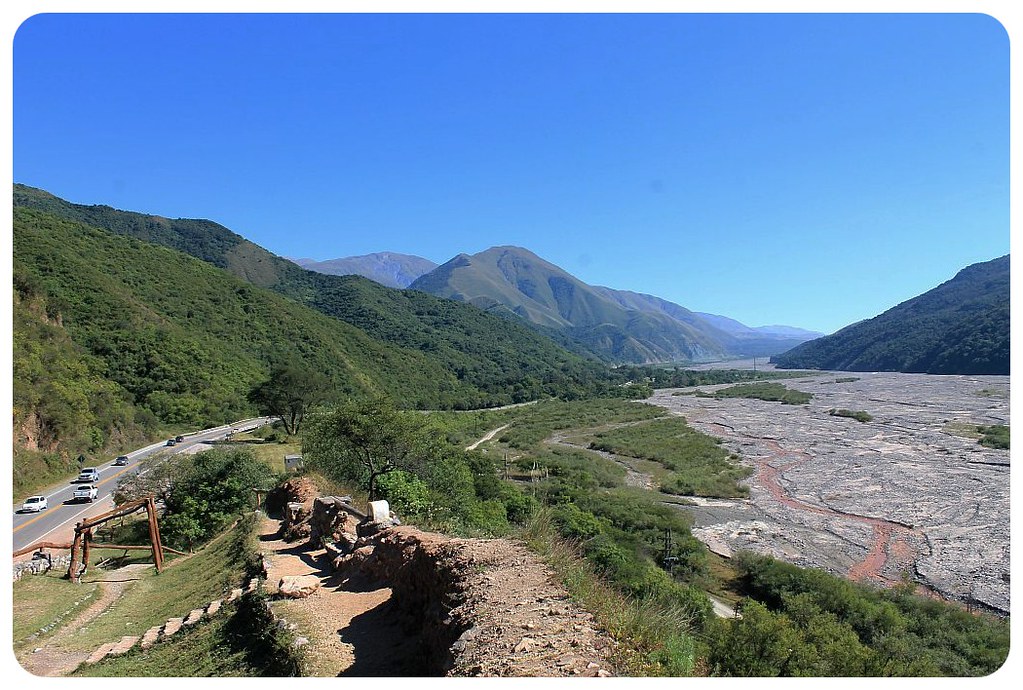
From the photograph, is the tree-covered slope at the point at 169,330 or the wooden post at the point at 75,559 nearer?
the wooden post at the point at 75,559

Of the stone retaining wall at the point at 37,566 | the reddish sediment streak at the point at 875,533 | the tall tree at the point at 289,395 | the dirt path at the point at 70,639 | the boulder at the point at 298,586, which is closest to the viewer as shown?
the boulder at the point at 298,586

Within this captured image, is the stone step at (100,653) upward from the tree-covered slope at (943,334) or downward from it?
downward

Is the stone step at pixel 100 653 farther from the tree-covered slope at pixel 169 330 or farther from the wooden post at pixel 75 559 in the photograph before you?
the tree-covered slope at pixel 169 330

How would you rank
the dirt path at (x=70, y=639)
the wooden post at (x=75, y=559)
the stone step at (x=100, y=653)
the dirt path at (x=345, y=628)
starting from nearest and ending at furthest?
the dirt path at (x=345, y=628) → the stone step at (x=100, y=653) → the dirt path at (x=70, y=639) → the wooden post at (x=75, y=559)

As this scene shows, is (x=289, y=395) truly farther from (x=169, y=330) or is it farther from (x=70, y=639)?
(x=70, y=639)

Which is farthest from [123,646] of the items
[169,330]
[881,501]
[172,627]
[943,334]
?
[943,334]

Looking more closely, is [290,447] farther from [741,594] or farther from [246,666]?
[246,666]

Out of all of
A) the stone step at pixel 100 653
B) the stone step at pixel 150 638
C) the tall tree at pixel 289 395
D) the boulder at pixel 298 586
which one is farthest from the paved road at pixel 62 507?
the boulder at pixel 298 586
